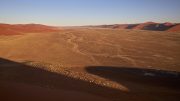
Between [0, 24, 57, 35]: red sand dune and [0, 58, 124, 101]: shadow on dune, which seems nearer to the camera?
[0, 58, 124, 101]: shadow on dune

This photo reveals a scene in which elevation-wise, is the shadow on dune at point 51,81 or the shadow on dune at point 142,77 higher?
the shadow on dune at point 51,81

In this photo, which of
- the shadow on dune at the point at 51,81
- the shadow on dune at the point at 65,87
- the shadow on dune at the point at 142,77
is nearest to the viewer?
the shadow on dune at the point at 65,87

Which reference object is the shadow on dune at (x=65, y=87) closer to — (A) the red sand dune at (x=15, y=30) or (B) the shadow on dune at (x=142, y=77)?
(B) the shadow on dune at (x=142, y=77)

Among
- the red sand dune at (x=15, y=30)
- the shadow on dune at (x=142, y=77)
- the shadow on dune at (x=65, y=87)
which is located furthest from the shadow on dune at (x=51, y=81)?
the red sand dune at (x=15, y=30)

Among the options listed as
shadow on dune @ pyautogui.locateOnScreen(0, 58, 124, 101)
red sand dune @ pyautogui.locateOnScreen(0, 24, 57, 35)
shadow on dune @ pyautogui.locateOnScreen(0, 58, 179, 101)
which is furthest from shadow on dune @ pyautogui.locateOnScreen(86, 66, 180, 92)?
red sand dune @ pyautogui.locateOnScreen(0, 24, 57, 35)

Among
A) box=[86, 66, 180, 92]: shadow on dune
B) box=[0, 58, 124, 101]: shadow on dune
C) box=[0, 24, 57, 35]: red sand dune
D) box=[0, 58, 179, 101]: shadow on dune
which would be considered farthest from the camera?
box=[0, 24, 57, 35]: red sand dune

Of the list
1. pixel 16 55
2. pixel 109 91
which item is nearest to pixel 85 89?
pixel 109 91

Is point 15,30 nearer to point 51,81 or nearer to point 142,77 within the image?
point 142,77

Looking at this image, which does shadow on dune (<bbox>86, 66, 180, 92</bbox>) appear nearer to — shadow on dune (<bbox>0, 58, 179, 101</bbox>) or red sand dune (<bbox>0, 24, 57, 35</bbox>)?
shadow on dune (<bbox>0, 58, 179, 101</bbox>)
